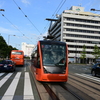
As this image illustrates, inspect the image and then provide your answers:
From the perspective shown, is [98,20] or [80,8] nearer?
[98,20]

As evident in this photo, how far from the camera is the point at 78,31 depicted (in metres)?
71.7

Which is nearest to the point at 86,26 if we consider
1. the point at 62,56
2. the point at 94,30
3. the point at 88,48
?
the point at 94,30

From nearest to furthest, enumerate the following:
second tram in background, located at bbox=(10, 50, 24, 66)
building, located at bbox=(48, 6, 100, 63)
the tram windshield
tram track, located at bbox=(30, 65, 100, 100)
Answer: tram track, located at bbox=(30, 65, 100, 100), the tram windshield, second tram in background, located at bbox=(10, 50, 24, 66), building, located at bbox=(48, 6, 100, 63)

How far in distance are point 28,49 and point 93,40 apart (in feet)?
226

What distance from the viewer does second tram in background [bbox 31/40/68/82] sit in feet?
28.4

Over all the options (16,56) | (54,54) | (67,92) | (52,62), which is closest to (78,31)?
(16,56)

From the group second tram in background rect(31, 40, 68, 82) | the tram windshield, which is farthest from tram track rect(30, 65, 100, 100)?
the tram windshield

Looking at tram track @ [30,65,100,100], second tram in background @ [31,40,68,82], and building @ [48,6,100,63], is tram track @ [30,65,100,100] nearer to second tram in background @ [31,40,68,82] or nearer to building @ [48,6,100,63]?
second tram in background @ [31,40,68,82]

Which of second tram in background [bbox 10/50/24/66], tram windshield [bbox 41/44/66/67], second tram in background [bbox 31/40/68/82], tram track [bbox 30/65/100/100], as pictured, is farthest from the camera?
second tram in background [bbox 10/50/24/66]

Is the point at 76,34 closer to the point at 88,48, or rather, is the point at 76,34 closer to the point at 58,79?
the point at 88,48

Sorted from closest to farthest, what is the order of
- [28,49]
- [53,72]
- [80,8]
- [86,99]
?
1. [86,99]
2. [53,72]
3. [80,8]
4. [28,49]

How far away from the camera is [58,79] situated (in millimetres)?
8711

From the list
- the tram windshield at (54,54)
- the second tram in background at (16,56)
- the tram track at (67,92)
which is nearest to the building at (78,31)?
the second tram in background at (16,56)

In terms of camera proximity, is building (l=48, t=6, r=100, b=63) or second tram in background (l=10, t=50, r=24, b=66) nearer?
second tram in background (l=10, t=50, r=24, b=66)
